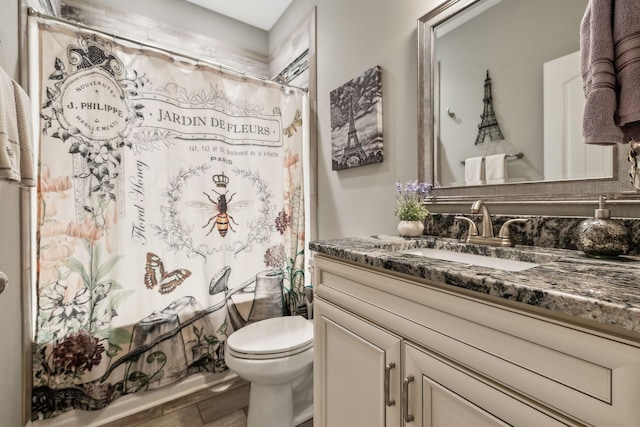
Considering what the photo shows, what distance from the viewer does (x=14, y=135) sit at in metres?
0.86

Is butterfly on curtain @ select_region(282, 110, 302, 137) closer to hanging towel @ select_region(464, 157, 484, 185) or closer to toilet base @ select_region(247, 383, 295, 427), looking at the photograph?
hanging towel @ select_region(464, 157, 484, 185)

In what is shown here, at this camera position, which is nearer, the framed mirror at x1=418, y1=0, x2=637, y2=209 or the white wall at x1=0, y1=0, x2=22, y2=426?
the framed mirror at x1=418, y1=0, x2=637, y2=209

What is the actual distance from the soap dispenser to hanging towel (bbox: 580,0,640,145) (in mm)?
199

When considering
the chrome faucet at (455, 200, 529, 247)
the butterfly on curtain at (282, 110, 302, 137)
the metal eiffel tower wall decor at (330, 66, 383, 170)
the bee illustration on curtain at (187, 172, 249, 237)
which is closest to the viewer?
the chrome faucet at (455, 200, 529, 247)

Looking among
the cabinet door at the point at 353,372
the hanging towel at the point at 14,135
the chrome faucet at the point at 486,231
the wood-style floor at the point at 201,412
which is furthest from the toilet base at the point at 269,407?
the hanging towel at the point at 14,135

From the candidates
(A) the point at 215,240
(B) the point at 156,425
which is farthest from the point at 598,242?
(B) the point at 156,425

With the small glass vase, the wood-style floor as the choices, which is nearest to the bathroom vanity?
the small glass vase

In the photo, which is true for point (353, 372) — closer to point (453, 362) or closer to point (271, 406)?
point (453, 362)

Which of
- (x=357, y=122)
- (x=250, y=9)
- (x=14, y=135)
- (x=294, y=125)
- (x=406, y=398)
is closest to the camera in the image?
(x=406, y=398)

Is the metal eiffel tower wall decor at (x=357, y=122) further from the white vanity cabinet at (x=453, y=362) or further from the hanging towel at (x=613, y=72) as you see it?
the hanging towel at (x=613, y=72)

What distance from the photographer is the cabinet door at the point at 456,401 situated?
1.66 feet

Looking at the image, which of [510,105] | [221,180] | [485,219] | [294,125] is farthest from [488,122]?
[221,180]

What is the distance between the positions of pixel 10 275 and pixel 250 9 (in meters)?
2.31

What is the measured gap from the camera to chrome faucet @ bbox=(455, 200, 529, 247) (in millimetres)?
963
